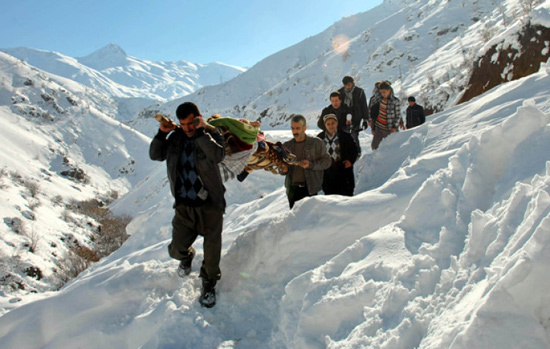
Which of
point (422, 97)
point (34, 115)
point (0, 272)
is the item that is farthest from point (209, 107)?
point (422, 97)

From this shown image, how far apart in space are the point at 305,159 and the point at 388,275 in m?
2.14

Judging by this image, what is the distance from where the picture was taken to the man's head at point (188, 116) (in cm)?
280

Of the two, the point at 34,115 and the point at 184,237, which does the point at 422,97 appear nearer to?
the point at 184,237

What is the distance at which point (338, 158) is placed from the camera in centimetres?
453

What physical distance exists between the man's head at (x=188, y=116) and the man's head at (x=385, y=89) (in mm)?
3828

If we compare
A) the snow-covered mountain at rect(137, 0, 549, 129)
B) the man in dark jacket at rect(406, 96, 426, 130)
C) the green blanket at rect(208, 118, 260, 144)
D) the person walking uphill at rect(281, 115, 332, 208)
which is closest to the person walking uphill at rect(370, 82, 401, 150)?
the man in dark jacket at rect(406, 96, 426, 130)

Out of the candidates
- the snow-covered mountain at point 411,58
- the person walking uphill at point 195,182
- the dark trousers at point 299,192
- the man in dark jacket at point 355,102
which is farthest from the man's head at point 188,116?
the snow-covered mountain at point 411,58

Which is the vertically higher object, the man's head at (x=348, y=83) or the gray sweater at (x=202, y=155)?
the man's head at (x=348, y=83)

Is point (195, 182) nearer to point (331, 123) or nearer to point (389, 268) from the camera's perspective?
point (389, 268)

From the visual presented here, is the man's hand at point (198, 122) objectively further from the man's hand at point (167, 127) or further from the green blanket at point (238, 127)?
the green blanket at point (238, 127)

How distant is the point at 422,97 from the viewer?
38.7ft

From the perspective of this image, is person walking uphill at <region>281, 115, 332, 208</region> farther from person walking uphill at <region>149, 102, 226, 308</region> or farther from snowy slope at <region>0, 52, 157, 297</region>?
snowy slope at <region>0, 52, 157, 297</region>

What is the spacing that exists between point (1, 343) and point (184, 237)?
64.1 inches

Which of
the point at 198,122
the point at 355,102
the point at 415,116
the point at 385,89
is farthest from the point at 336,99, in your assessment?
the point at 198,122
